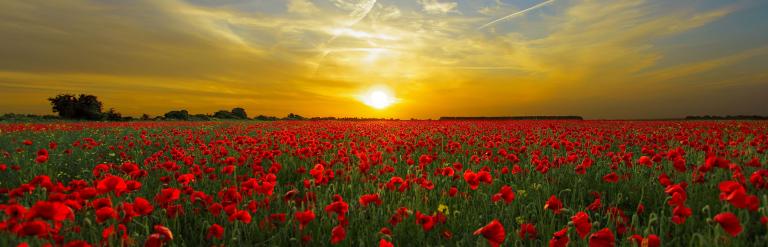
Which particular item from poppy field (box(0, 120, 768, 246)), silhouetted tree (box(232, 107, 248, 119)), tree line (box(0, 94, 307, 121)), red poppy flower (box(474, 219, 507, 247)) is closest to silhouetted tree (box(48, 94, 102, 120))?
tree line (box(0, 94, 307, 121))

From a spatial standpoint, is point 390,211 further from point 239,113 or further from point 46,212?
point 239,113

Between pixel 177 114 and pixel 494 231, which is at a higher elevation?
pixel 177 114

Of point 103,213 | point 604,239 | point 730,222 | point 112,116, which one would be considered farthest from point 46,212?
point 112,116

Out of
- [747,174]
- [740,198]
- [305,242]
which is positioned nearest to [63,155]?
[305,242]

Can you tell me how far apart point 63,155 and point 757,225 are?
34.9 feet

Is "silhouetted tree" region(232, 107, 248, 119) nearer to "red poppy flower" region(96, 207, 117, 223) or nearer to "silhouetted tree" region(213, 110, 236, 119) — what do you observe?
"silhouetted tree" region(213, 110, 236, 119)

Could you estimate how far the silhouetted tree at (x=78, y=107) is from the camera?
42.8 metres

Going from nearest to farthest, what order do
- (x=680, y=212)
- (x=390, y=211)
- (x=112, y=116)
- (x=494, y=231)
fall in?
(x=494, y=231)
(x=680, y=212)
(x=390, y=211)
(x=112, y=116)

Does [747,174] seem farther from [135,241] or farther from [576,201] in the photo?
[135,241]

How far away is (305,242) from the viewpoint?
10.5ft

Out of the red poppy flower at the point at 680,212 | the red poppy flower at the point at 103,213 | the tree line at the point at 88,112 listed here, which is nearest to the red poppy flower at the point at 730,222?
the red poppy flower at the point at 680,212

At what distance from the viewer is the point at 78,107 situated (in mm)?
43406

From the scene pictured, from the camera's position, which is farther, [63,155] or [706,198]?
[63,155]

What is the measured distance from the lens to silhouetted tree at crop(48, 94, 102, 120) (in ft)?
140
